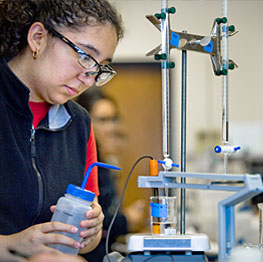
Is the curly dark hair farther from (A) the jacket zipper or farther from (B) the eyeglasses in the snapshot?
(A) the jacket zipper

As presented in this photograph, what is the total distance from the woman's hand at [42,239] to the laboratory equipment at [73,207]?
0.02 m

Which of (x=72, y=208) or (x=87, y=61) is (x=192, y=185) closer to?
(x=72, y=208)

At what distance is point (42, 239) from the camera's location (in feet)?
2.90

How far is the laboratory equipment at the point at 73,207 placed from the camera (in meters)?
0.89

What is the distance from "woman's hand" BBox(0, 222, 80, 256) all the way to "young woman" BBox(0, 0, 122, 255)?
226mm

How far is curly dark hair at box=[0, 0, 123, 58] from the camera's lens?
3.79 feet

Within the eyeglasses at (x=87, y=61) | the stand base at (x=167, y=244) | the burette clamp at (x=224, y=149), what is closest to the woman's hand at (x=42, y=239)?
the stand base at (x=167, y=244)

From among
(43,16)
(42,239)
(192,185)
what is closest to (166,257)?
(192,185)

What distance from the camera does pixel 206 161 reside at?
11.8 ft

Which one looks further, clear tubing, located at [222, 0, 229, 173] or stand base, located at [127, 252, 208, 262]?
clear tubing, located at [222, 0, 229, 173]

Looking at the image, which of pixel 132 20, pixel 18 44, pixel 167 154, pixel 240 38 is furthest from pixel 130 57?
pixel 167 154

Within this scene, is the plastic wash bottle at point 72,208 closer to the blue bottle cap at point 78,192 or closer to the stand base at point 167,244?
the blue bottle cap at point 78,192

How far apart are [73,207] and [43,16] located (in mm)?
574

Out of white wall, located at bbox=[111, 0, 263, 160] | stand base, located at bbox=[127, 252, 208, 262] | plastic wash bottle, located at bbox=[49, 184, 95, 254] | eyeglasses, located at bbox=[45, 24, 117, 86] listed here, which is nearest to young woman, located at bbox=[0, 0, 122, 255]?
eyeglasses, located at bbox=[45, 24, 117, 86]
